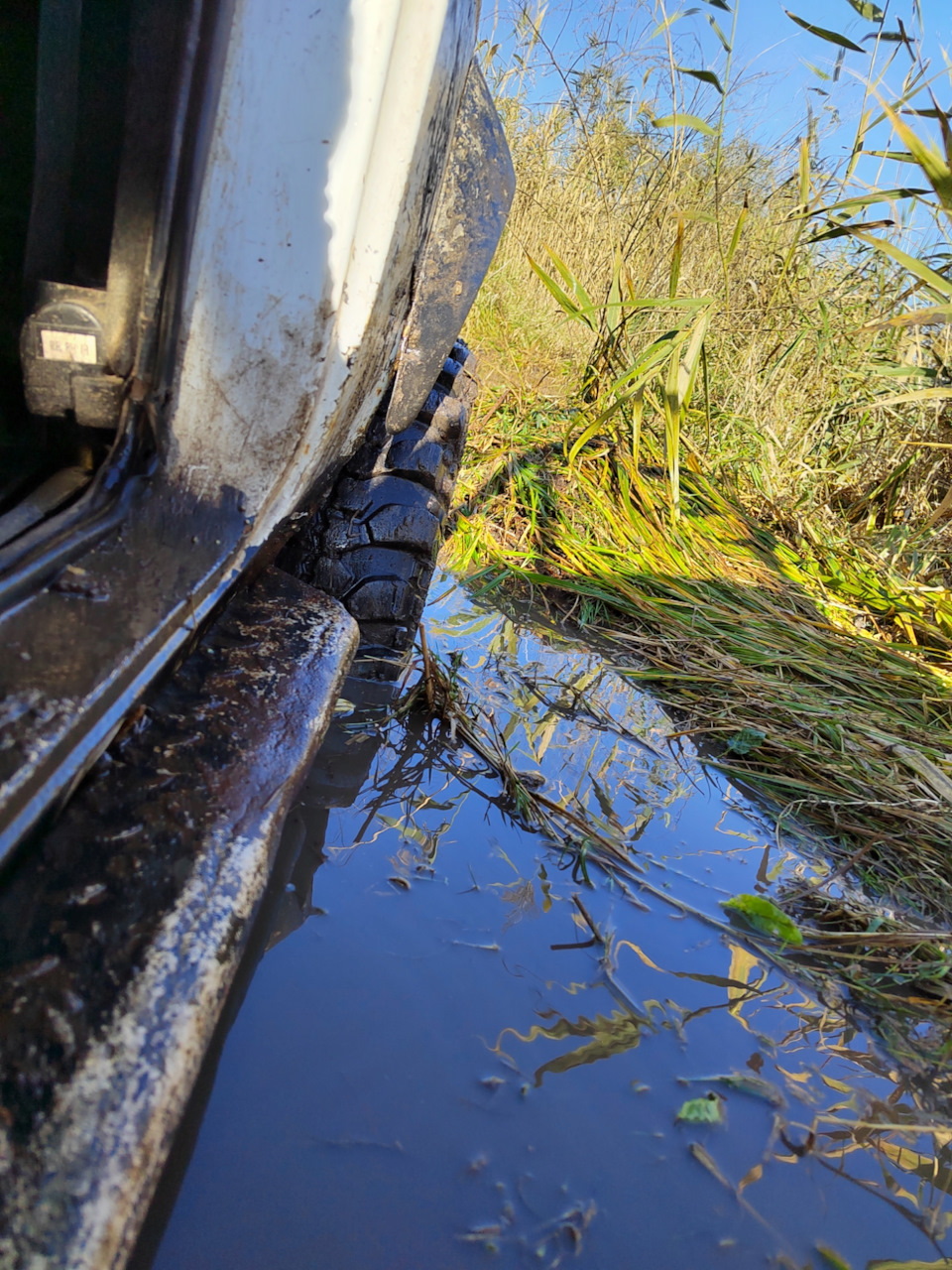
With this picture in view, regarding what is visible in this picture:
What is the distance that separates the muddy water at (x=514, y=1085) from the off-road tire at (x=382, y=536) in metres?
0.36

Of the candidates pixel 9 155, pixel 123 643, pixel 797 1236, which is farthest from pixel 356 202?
pixel 797 1236

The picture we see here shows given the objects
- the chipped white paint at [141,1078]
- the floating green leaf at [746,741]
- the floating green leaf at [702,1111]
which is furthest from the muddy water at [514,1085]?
the floating green leaf at [746,741]

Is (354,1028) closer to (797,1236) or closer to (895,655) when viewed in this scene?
(797,1236)

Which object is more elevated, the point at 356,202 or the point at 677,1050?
the point at 356,202

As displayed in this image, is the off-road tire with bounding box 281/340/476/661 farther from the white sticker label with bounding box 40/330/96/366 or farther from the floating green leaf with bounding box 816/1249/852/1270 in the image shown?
the floating green leaf with bounding box 816/1249/852/1270

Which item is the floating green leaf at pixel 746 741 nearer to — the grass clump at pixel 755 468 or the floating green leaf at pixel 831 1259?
the grass clump at pixel 755 468

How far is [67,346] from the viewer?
0.95 metres

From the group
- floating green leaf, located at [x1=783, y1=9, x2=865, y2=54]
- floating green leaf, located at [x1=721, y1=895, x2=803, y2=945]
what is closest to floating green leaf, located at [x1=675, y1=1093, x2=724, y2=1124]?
floating green leaf, located at [x1=721, y1=895, x2=803, y2=945]

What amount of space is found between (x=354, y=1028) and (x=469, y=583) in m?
1.70

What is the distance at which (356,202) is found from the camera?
2.92 feet

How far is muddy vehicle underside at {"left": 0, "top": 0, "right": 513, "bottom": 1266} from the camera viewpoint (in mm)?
499

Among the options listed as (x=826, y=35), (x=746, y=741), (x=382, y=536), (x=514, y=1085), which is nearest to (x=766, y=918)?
(x=514, y=1085)

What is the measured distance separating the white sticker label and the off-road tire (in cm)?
57

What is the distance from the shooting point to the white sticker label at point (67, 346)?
95 centimetres
